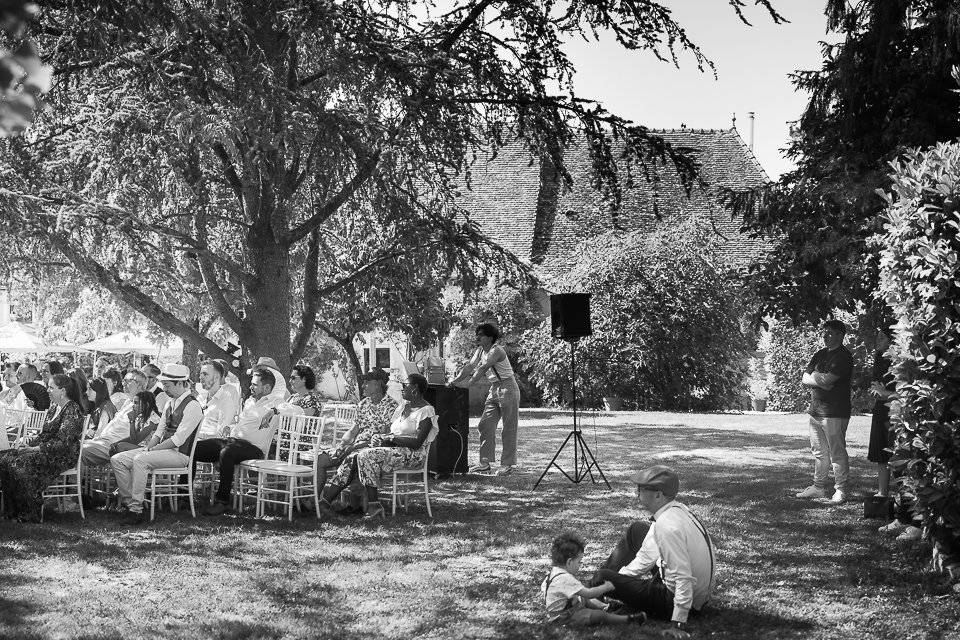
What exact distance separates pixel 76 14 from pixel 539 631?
5.49 m

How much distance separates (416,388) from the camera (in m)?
10.0

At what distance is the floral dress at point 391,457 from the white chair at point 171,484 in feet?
4.42

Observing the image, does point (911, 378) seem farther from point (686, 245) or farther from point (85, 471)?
point (686, 245)

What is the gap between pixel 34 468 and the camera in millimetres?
9445

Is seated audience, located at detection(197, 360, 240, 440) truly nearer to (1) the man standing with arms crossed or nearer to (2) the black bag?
(1) the man standing with arms crossed

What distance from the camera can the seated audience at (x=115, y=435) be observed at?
10.4 metres

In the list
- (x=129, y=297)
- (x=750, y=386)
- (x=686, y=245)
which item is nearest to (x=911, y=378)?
(x=129, y=297)

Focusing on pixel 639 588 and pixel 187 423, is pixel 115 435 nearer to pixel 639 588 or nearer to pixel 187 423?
pixel 187 423

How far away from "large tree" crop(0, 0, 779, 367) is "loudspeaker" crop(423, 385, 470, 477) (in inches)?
53.1

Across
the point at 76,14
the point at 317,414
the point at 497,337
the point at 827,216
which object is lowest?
the point at 317,414

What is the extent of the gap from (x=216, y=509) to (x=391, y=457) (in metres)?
1.71

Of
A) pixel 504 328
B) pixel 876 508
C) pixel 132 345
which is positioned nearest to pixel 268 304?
pixel 876 508

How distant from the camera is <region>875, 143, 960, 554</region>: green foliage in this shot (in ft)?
22.2

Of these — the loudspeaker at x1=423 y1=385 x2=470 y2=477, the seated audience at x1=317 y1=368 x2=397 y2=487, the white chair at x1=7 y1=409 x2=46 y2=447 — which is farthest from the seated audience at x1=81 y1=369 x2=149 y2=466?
the loudspeaker at x1=423 y1=385 x2=470 y2=477
